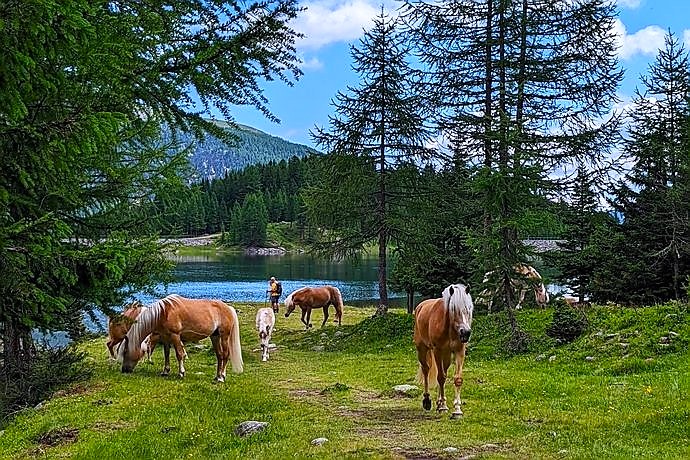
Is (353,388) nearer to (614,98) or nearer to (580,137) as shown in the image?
(580,137)

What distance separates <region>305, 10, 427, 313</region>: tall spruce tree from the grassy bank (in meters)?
6.79

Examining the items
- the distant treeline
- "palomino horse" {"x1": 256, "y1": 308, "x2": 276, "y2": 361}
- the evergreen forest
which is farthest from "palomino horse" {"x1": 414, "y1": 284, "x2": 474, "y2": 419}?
the distant treeline

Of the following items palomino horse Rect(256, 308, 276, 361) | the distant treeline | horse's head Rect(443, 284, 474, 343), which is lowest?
palomino horse Rect(256, 308, 276, 361)

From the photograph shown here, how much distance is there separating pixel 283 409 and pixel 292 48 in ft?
20.3

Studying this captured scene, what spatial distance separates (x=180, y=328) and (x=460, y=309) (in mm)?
Answer: 6877

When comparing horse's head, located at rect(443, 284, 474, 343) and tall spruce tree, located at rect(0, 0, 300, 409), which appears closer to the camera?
tall spruce tree, located at rect(0, 0, 300, 409)

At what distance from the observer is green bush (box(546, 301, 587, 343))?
15.1m

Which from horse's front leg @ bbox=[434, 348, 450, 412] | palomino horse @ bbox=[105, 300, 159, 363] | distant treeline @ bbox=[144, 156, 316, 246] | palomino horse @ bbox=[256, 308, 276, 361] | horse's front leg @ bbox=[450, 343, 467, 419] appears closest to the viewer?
horse's front leg @ bbox=[450, 343, 467, 419]

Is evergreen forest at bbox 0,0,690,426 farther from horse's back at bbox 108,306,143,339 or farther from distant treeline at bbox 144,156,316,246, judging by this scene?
distant treeline at bbox 144,156,316,246

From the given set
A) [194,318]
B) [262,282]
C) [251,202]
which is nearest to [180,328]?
[194,318]

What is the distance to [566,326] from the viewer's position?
1519 centimetres

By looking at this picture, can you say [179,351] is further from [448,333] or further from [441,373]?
[448,333]

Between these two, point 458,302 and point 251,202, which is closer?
point 458,302

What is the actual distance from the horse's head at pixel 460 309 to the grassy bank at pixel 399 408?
1179 mm
